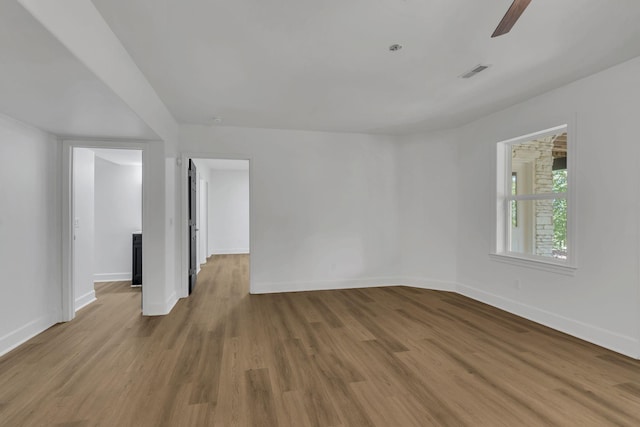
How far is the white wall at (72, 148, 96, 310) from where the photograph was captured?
4.05m

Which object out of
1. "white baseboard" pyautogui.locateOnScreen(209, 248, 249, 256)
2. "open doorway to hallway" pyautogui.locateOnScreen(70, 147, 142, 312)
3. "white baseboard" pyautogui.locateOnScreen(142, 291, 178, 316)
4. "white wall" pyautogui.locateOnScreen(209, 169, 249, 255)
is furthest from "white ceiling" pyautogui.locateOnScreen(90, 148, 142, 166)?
"white baseboard" pyautogui.locateOnScreen(209, 248, 249, 256)

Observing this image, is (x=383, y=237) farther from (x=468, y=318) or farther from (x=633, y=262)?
(x=633, y=262)

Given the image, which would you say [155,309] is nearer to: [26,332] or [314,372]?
[26,332]

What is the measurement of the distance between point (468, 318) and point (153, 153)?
4.12 m

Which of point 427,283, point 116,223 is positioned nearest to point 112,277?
point 116,223

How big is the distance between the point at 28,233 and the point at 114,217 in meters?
2.65

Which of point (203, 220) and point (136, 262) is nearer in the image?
point (136, 262)

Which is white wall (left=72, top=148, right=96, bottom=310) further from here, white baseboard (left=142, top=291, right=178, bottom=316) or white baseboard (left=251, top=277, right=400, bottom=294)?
white baseboard (left=251, top=277, right=400, bottom=294)

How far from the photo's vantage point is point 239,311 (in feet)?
13.2

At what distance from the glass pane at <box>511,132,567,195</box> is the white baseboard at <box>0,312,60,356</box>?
557 centimetres

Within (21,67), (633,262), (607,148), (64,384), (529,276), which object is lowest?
(64,384)

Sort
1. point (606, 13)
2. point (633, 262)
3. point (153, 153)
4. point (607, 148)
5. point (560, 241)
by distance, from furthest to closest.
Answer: point (153, 153), point (560, 241), point (607, 148), point (633, 262), point (606, 13)

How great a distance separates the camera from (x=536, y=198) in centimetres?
378

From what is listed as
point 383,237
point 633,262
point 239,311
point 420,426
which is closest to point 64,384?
point 239,311
